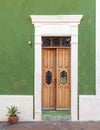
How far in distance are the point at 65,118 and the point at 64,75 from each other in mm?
1552

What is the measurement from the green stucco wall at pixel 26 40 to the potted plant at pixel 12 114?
1.85 ft

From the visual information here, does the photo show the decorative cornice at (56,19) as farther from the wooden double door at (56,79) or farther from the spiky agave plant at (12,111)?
the spiky agave plant at (12,111)

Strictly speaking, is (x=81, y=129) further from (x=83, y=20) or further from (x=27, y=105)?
(x=83, y=20)

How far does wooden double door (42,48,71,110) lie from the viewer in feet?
45.0

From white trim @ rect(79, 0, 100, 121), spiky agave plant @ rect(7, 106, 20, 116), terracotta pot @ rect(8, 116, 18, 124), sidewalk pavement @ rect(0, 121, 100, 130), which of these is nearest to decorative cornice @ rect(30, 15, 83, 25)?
white trim @ rect(79, 0, 100, 121)

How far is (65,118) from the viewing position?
43.9 feet

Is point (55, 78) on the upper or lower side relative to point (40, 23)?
lower

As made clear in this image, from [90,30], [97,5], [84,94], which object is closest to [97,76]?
[84,94]

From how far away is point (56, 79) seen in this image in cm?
1380

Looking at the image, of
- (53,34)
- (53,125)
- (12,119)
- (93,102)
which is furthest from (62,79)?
(12,119)

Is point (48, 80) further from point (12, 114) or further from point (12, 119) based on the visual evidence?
point (12, 119)

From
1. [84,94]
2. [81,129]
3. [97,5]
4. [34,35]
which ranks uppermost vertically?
[97,5]

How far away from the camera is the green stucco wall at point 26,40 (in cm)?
1320

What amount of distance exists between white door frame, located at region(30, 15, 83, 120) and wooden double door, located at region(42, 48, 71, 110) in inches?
16.5
